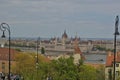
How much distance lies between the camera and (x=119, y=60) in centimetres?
8688

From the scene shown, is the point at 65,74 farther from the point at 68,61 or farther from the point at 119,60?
the point at 119,60

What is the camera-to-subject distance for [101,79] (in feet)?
241

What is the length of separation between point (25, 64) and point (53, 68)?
30730 millimetres

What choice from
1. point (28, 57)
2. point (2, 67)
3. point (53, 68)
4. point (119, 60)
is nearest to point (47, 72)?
point (53, 68)

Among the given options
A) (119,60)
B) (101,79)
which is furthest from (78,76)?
(119,60)

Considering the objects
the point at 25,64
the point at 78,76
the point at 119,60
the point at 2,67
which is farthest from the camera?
the point at 2,67

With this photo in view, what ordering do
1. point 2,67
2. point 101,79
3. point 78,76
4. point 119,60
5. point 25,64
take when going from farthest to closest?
point 2,67 < point 25,64 < point 119,60 < point 101,79 < point 78,76

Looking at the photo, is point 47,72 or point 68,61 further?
point 47,72

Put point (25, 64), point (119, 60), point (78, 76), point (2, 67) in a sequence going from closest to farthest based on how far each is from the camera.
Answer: point (78, 76) → point (119, 60) → point (25, 64) → point (2, 67)

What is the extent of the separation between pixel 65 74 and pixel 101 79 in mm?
16436

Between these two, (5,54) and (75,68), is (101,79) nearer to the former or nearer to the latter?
(75,68)

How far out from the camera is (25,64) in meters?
92.9

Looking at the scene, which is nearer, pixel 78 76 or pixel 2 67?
pixel 78 76

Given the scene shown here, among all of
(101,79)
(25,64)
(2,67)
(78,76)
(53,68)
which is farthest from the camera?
(2,67)
